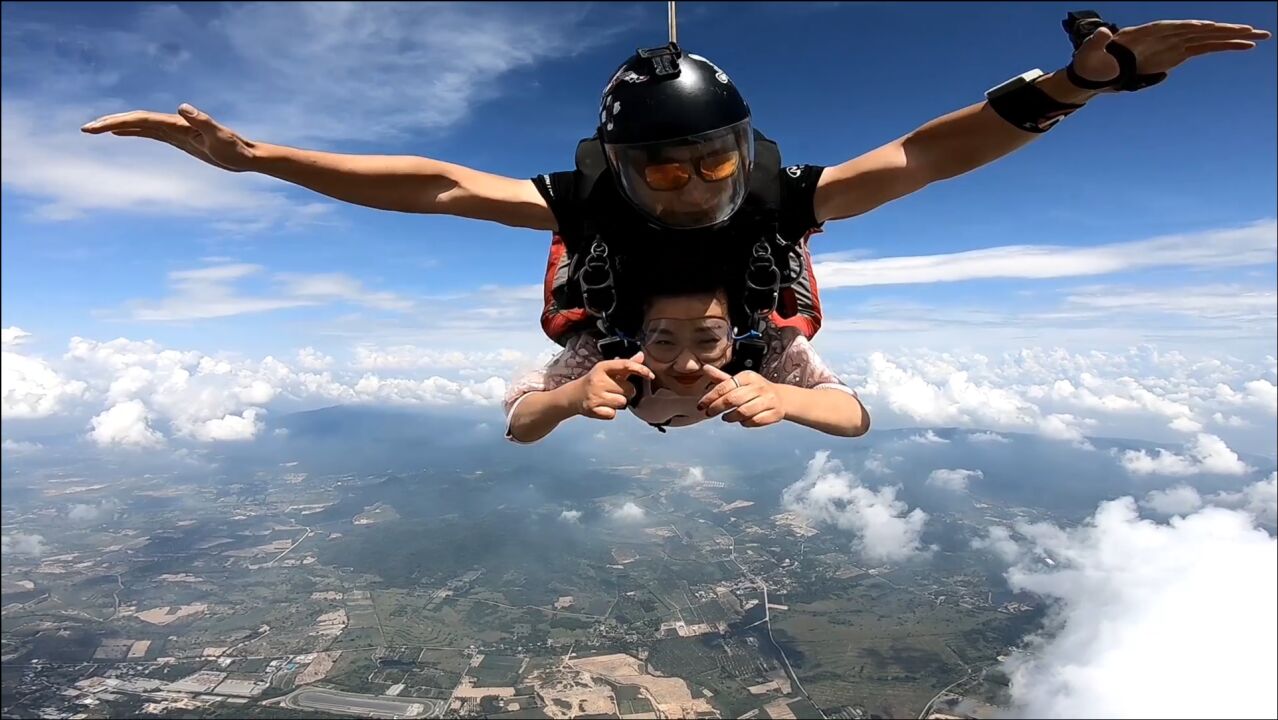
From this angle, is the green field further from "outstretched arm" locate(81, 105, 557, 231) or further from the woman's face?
"outstretched arm" locate(81, 105, 557, 231)

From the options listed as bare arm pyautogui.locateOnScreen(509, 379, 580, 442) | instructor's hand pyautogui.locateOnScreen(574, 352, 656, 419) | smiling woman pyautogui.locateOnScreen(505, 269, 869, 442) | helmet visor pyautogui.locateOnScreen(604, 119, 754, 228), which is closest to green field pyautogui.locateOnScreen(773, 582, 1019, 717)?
smiling woman pyautogui.locateOnScreen(505, 269, 869, 442)

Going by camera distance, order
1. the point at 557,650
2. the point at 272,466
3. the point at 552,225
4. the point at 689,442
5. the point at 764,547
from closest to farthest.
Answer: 1. the point at 552,225
2. the point at 557,650
3. the point at 764,547
4. the point at 272,466
5. the point at 689,442

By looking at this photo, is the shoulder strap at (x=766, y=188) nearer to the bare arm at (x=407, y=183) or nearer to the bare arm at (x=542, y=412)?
the bare arm at (x=407, y=183)

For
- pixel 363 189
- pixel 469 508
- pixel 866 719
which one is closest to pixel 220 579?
pixel 469 508

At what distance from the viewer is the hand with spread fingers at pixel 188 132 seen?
207 centimetres

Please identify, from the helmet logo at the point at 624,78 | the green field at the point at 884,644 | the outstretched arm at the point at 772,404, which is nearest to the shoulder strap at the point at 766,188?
the helmet logo at the point at 624,78

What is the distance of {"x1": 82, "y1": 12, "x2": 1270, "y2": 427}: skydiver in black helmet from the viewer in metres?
1.94

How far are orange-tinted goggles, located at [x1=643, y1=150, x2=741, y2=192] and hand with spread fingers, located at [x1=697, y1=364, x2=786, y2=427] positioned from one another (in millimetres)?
718

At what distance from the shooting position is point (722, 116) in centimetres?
219

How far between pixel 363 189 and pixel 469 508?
262 feet

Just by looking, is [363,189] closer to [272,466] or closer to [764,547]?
[764,547]

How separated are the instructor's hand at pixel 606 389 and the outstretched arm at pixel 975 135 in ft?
3.61

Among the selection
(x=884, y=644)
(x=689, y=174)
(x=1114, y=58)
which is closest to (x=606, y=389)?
(x=689, y=174)

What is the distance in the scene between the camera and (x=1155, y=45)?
5.76ft
